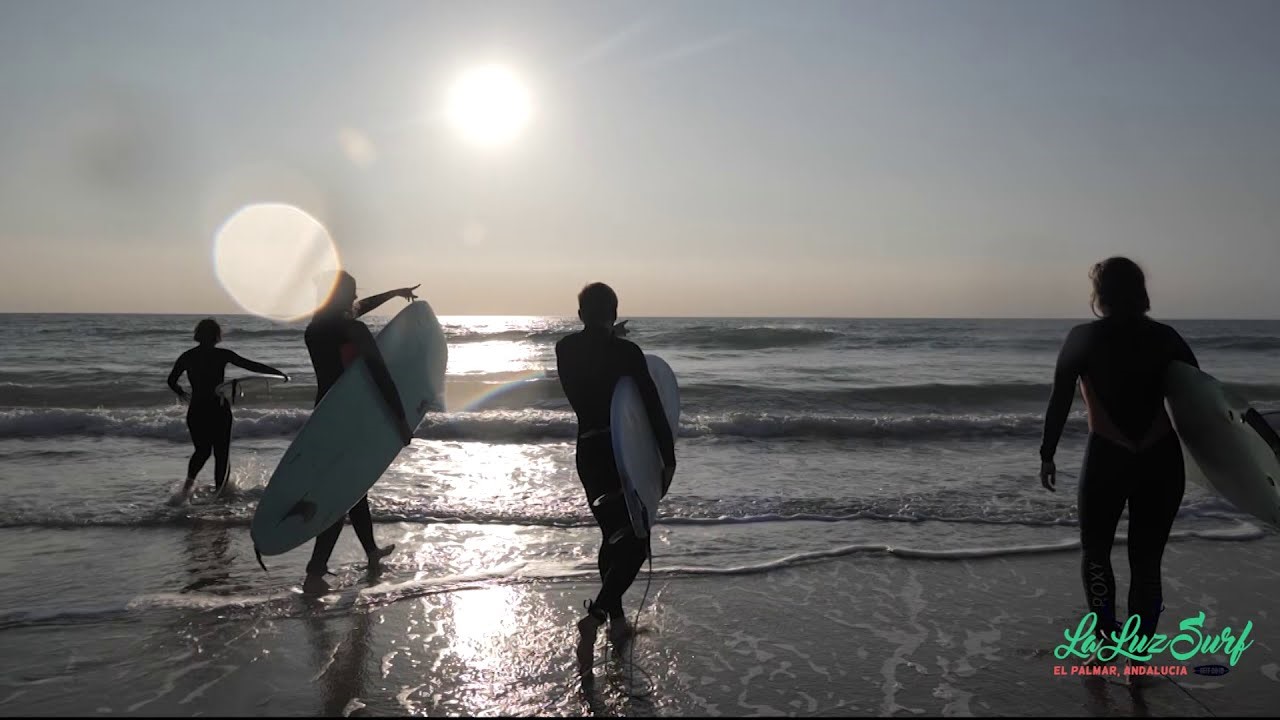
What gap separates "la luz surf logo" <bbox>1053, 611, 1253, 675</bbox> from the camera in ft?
10.6

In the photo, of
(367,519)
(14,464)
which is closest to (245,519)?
(367,519)

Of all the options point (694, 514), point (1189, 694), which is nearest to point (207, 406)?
point (694, 514)

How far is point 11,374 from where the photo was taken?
2070 cm

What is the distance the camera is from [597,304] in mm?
3443

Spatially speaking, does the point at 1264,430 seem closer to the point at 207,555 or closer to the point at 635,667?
the point at 635,667

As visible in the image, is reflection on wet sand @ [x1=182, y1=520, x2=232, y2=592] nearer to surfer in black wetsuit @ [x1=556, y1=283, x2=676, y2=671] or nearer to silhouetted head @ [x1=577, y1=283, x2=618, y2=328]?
surfer in black wetsuit @ [x1=556, y1=283, x2=676, y2=671]

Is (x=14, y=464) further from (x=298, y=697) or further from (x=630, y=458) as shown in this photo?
(x=630, y=458)

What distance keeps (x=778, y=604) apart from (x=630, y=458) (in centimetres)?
165

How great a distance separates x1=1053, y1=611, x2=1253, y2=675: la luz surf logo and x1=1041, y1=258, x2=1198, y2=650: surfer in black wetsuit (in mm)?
85

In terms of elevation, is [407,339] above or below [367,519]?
above

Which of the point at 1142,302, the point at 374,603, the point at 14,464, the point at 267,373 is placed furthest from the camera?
the point at 14,464

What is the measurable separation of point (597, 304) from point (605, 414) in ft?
1.65

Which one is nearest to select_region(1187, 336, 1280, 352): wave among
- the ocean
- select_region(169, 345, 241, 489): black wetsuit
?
the ocean

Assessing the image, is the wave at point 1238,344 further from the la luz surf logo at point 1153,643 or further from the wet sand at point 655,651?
the la luz surf logo at point 1153,643
